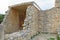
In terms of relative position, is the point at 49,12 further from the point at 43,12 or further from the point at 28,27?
the point at 28,27

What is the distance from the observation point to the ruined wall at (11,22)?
11062 mm

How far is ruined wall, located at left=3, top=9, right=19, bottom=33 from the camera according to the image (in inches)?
436

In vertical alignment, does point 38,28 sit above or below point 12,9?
below

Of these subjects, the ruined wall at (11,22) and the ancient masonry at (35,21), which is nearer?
the ancient masonry at (35,21)

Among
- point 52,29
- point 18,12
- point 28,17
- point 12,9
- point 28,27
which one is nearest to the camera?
point 28,27

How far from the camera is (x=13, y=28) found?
1191 cm

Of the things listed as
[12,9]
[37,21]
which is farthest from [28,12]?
[12,9]

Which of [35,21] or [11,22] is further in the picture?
[11,22]

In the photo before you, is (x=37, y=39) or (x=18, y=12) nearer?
(x=37, y=39)

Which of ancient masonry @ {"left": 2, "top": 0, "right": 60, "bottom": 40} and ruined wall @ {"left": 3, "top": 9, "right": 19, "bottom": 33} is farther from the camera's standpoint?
ruined wall @ {"left": 3, "top": 9, "right": 19, "bottom": 33}

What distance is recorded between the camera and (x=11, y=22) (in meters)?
11.7

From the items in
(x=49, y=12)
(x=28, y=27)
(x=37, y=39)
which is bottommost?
(x=37, y=39)

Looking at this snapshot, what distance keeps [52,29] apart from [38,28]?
2.90 feet

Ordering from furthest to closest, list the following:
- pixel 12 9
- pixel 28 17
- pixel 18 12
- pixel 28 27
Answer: pixel 18 12 < pixel 12 9 < pixel 28 17 < pixel 28 27
